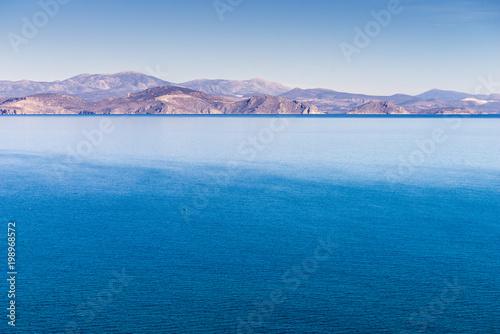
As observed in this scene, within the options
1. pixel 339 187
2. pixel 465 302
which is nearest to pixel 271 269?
pixel 465 302

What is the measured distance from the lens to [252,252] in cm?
2145

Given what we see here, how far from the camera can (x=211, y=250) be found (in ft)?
71.1

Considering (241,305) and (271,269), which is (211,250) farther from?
(241,305)

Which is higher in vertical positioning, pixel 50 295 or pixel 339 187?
pixel 339 187

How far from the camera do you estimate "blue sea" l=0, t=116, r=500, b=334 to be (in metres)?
15.4

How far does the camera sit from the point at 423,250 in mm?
21781

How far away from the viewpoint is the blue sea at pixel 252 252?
15.4 m

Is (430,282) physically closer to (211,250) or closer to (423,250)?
(423,250)

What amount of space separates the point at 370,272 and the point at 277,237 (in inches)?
242

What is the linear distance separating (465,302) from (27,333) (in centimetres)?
1598

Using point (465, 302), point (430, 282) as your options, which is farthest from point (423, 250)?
point (465, 302)

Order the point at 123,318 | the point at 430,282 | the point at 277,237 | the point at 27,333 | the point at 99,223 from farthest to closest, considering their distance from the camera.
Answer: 1. the point at 99,223
2. the point at 277,237
3. the point at 430,282
4. the point at 123,318
5. the point at 27,333

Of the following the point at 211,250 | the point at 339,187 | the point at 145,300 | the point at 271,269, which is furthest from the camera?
the point at 339,187

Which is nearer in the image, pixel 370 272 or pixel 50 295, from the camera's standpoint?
pixel 50 295
